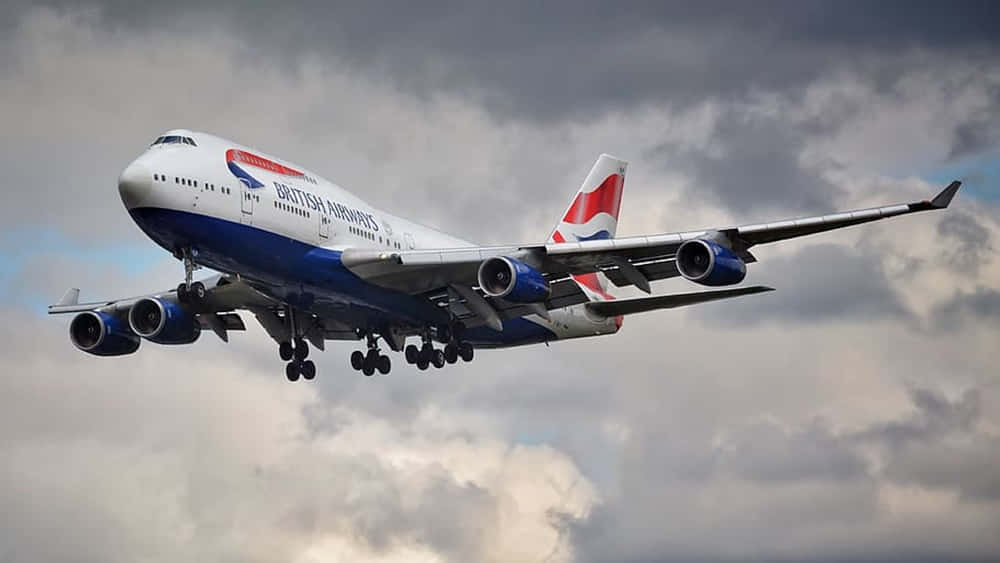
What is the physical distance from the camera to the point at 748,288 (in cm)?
6091

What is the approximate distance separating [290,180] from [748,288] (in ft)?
55.7

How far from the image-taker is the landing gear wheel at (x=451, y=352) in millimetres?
66375

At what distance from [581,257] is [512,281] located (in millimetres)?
2788

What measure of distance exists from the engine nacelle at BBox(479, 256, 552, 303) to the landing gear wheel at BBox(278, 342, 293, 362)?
10748 millimetres

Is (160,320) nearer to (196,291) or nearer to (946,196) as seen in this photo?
(196,291)

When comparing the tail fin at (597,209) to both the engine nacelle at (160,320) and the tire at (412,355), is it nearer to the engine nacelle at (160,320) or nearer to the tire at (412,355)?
the tire at (412,355)

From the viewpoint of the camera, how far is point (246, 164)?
58500mm

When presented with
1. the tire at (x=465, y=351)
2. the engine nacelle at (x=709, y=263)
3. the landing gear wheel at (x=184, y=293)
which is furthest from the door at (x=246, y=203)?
the engine nacelle at (x=709, y=263)

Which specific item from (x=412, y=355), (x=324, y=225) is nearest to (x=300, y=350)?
(x=412, y=355)

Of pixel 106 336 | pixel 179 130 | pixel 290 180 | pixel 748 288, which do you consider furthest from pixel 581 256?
pixel 106 336

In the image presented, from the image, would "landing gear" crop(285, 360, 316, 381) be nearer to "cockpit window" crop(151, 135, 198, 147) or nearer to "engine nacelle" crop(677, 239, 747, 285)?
"cockpit window" crop(151, 135, 198, 147)

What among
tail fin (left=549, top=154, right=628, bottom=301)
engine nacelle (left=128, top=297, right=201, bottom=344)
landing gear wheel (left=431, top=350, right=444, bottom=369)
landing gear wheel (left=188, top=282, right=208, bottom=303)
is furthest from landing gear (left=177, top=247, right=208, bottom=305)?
tail fin (left=549, top=154, right=628, bottom=301)

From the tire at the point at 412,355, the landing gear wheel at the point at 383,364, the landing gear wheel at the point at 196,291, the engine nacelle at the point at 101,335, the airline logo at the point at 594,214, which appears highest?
the airline logo at the point at 594,214

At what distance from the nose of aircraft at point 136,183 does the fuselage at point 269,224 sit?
33 mm
